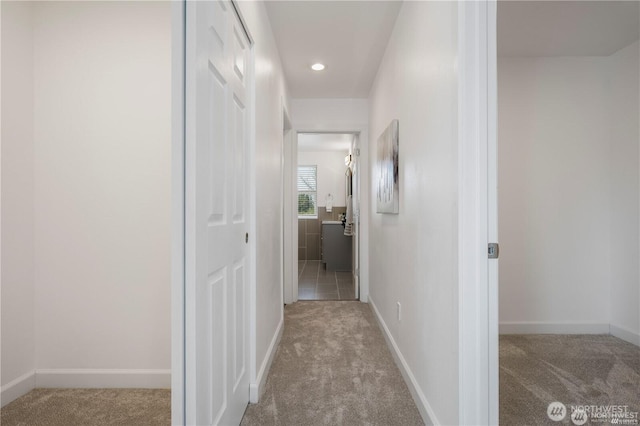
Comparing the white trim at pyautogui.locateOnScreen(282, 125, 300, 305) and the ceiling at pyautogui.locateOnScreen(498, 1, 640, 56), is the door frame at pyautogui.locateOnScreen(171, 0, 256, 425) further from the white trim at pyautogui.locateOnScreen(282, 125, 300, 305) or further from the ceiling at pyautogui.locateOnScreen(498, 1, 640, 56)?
the white trim at pyautogui.locateOnScreen(282, 125, 300, 305)

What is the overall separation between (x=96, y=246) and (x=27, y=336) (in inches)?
23.8

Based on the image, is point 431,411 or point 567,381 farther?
point 567,381

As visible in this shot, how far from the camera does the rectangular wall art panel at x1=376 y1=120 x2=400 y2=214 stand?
238 cm

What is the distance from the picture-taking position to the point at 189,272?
1136 mm

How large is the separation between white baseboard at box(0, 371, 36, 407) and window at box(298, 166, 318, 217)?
603cm

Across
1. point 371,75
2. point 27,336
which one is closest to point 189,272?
point 27,336

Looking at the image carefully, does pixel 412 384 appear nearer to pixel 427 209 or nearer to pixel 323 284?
pixel 427 209

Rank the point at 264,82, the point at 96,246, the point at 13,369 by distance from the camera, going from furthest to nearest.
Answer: the point at 264,82 → the point at 96,246 → the point at 13,369

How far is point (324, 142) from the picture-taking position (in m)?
6.82

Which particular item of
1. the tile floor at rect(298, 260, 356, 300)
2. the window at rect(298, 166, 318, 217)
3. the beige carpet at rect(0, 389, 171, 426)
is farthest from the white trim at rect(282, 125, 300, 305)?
the window at rect(298, 166, 318, 217)

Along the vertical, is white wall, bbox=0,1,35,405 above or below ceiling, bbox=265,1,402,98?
below

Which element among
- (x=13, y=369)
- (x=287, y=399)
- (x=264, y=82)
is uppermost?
(x=264, y=82)

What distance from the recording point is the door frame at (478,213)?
4.09ft

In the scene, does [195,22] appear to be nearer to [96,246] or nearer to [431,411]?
[96,246]
